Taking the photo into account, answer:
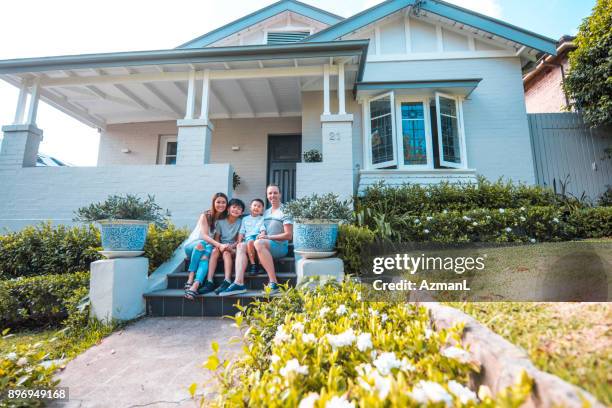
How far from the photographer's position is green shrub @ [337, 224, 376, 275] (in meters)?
3.31

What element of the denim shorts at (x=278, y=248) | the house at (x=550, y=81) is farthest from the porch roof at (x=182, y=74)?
Result: the house at (x=550, y=81)

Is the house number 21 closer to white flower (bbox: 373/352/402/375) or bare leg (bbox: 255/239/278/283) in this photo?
bare leg (bbox: 255/239/278/283)

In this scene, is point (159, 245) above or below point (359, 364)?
above

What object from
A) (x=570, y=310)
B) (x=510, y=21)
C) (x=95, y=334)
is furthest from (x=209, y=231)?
(x=510, y=21)

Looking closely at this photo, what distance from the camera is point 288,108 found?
24.5 ft

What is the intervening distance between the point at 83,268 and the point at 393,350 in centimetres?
381

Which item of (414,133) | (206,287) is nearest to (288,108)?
(414,133)

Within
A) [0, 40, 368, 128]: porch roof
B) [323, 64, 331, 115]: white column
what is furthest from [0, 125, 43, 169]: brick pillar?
[323, 64, 331, 115]: white column

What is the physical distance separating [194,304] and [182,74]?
4.74 m

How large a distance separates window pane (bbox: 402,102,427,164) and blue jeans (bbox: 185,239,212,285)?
4.80 metres

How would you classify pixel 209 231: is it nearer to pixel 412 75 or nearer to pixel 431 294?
pixel 431 294

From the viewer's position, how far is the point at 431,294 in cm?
222

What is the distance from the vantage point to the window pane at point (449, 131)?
255 inches

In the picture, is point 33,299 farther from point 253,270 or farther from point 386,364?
point 386,364
